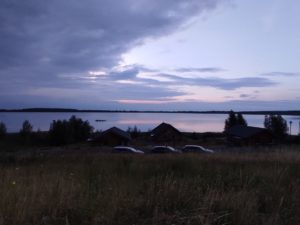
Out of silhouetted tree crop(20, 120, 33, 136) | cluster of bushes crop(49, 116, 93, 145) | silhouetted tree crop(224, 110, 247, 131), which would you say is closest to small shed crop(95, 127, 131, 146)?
cluster of bushes crop(49, 116, 93, 145)

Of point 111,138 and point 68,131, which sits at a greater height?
point 68,131

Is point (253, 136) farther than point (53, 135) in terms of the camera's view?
No

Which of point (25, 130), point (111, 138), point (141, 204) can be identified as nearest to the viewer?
point (141, 204)

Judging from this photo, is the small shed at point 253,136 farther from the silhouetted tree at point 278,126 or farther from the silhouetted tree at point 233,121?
the silhouetted tree at point 233,121

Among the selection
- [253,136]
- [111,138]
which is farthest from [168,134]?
[253,136]

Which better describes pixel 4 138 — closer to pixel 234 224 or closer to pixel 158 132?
pixel 158 132

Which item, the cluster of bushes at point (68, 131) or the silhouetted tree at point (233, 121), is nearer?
the cluster of bushes at point (68, 131)

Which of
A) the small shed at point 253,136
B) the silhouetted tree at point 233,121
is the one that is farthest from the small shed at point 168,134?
the silhouetted tree at point 233,121

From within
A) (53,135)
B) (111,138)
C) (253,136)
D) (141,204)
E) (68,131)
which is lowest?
(53,135)

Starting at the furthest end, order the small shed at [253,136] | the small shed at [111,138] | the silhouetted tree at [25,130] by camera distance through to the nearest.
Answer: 1. the silhouetted tree at [25,130]
2. the small shed at [111,138]
3. the small shed at [253,136]

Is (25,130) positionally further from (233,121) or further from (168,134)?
(233,121)

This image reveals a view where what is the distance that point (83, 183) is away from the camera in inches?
260

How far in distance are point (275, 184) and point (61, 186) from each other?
3.76 meters

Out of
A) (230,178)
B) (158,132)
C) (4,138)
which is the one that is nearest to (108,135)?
(158,132)
